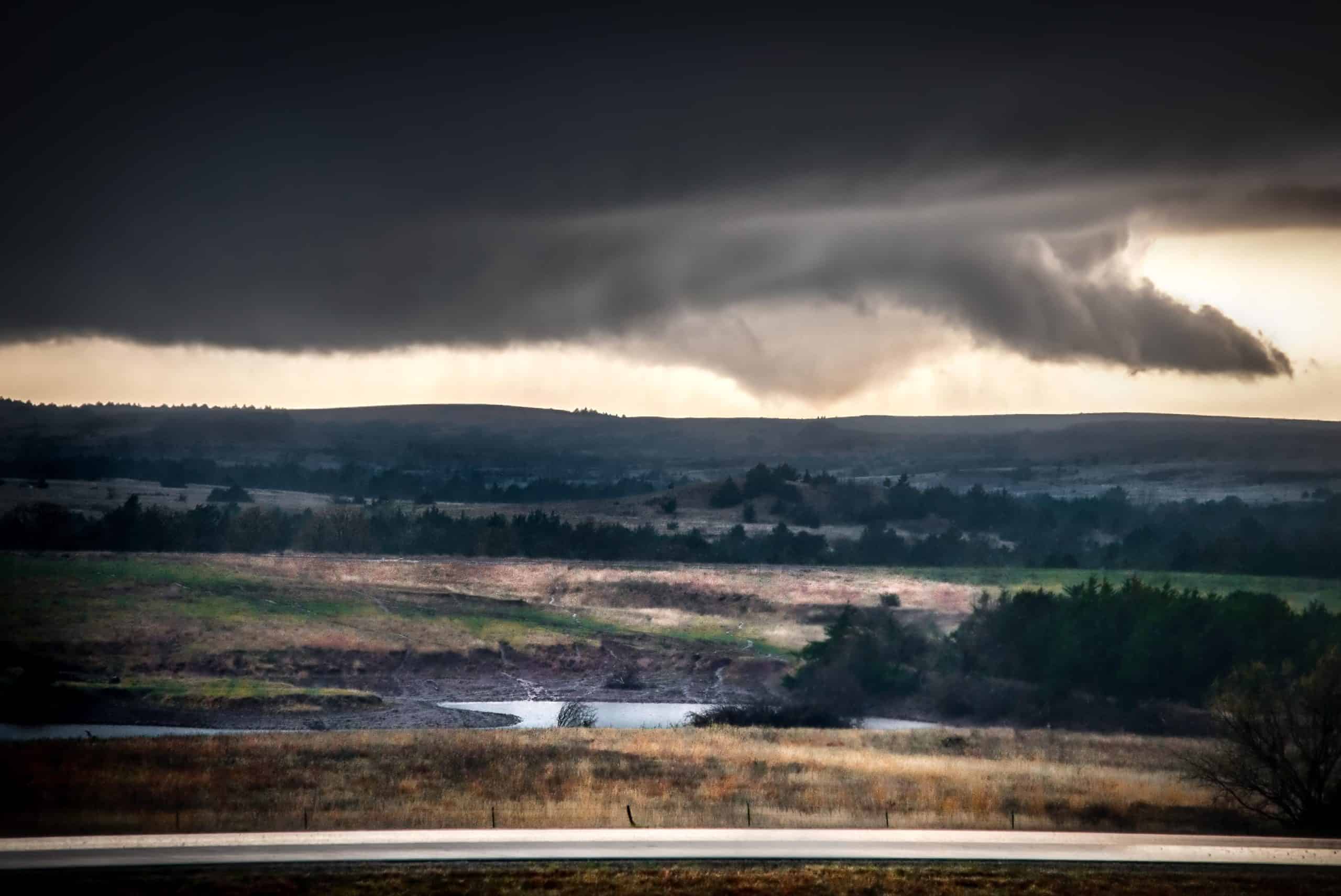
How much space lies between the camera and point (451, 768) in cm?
5009

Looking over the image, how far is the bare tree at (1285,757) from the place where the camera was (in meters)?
43.1

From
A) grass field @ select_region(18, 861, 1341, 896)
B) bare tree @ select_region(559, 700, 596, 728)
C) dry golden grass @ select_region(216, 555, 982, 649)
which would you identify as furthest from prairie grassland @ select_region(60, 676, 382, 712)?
grass field @ select_region(18, 861, 1341, 896)

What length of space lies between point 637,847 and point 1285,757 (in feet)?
69.5

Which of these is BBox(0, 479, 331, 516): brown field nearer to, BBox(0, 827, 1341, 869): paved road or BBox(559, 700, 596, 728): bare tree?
BBox(559, 700, 596, 728): bare tree

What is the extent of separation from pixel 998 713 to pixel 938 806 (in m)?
31.8

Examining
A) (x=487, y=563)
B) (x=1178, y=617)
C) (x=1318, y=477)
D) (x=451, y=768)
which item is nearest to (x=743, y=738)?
(x=451, y=768)

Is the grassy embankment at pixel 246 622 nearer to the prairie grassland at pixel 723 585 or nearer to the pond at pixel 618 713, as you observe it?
the prairie grassland at pixel 723 585

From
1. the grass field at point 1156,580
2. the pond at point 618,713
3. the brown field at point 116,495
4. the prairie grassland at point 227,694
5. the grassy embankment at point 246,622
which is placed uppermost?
the brown field at point 116,495

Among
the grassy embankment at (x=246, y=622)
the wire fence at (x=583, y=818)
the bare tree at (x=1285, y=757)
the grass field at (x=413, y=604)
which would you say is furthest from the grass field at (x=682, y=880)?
the grass field at (x=413, y=604)

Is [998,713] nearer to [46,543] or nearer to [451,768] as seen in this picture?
[451,768]

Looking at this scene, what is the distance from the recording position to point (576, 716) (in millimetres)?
73438

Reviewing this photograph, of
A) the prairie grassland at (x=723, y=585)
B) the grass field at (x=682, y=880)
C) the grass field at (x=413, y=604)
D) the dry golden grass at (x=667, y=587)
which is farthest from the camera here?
the dry golden grass at (x=667, y=587)

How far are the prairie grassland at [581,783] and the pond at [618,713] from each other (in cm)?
1183

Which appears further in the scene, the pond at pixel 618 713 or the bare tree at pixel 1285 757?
the pond at pixel 618 713
